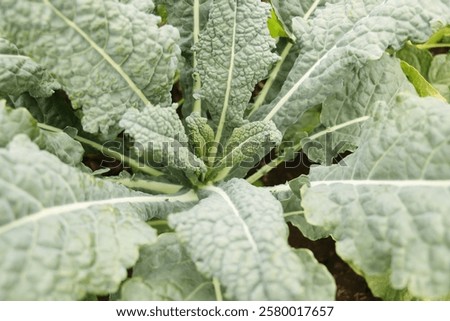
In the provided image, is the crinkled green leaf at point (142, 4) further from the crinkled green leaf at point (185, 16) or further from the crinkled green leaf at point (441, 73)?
the crinkled green leaf at point (441, 73)

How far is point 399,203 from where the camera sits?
862mm

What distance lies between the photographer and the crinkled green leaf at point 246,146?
1083 millimetres

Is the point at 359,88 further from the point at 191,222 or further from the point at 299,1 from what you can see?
the point at 191,222

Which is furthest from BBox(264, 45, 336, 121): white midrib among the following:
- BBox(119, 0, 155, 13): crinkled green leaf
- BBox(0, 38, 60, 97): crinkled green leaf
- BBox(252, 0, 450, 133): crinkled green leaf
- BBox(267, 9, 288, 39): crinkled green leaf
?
BBox(0, 38, 60, 97): crinkled green leaf

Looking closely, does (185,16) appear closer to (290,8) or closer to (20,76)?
(290,8)

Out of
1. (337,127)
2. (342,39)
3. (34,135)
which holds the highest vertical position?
(342,39)

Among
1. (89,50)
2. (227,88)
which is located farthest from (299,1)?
→ (89,50)

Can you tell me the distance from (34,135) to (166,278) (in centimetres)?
34

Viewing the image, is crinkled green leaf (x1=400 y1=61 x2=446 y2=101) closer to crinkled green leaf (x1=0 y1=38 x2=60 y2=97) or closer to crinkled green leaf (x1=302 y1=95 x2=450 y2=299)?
crinkled green leaf (x1=302 y1=95 x2=450 y2=299)

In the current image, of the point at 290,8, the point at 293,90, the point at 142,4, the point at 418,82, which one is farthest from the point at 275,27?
the point at 142,4

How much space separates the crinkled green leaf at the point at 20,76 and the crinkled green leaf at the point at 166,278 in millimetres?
399

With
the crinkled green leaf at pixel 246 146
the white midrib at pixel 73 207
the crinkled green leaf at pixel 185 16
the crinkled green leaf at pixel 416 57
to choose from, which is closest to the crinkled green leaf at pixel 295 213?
the crinkled green leaf at pixel 246 146

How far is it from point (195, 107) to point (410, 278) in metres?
0.64

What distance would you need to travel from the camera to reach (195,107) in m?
1.25
